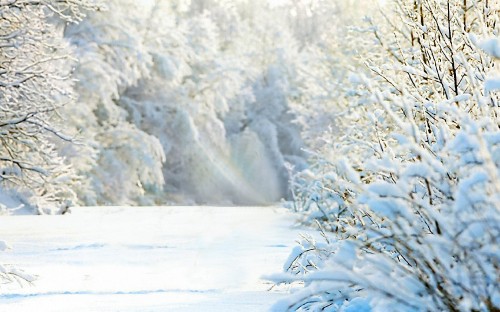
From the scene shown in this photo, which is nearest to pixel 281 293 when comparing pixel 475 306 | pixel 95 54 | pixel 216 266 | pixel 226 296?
pixel 226 296

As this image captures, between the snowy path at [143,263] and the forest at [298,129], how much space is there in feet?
1.38

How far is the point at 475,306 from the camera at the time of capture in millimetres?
2256

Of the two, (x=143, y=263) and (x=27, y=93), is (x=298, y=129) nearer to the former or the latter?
(x=27, y=93)

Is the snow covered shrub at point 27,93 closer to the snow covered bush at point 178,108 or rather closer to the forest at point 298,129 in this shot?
the forest at point 298,129

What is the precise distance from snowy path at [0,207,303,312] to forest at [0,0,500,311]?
42 cm

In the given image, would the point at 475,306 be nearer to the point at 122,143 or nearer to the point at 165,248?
the point at 165,248

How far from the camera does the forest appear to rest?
226 centimetres

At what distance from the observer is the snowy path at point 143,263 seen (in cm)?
499

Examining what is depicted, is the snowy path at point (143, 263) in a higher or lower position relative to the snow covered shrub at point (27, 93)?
lower

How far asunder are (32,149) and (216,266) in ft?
8.24

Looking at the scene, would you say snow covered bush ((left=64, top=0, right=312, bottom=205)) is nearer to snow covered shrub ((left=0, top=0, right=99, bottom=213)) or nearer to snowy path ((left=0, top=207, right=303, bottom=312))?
snowy path ((left=0, top=207, right=303, bottom=312))

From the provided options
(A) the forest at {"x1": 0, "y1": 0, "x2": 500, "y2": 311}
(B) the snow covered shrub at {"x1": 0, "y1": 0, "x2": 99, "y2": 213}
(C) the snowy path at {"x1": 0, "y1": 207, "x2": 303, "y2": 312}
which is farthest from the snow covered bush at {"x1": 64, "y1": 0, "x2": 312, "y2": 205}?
(B) the snow covered shrub at {"x1": 0, "y1": 0, "x2": 99, "y2": 213}

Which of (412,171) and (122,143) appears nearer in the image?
(412,171)

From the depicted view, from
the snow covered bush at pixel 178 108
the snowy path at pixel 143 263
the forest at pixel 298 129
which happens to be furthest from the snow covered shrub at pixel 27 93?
the snow covered bush at pixel 178 108
